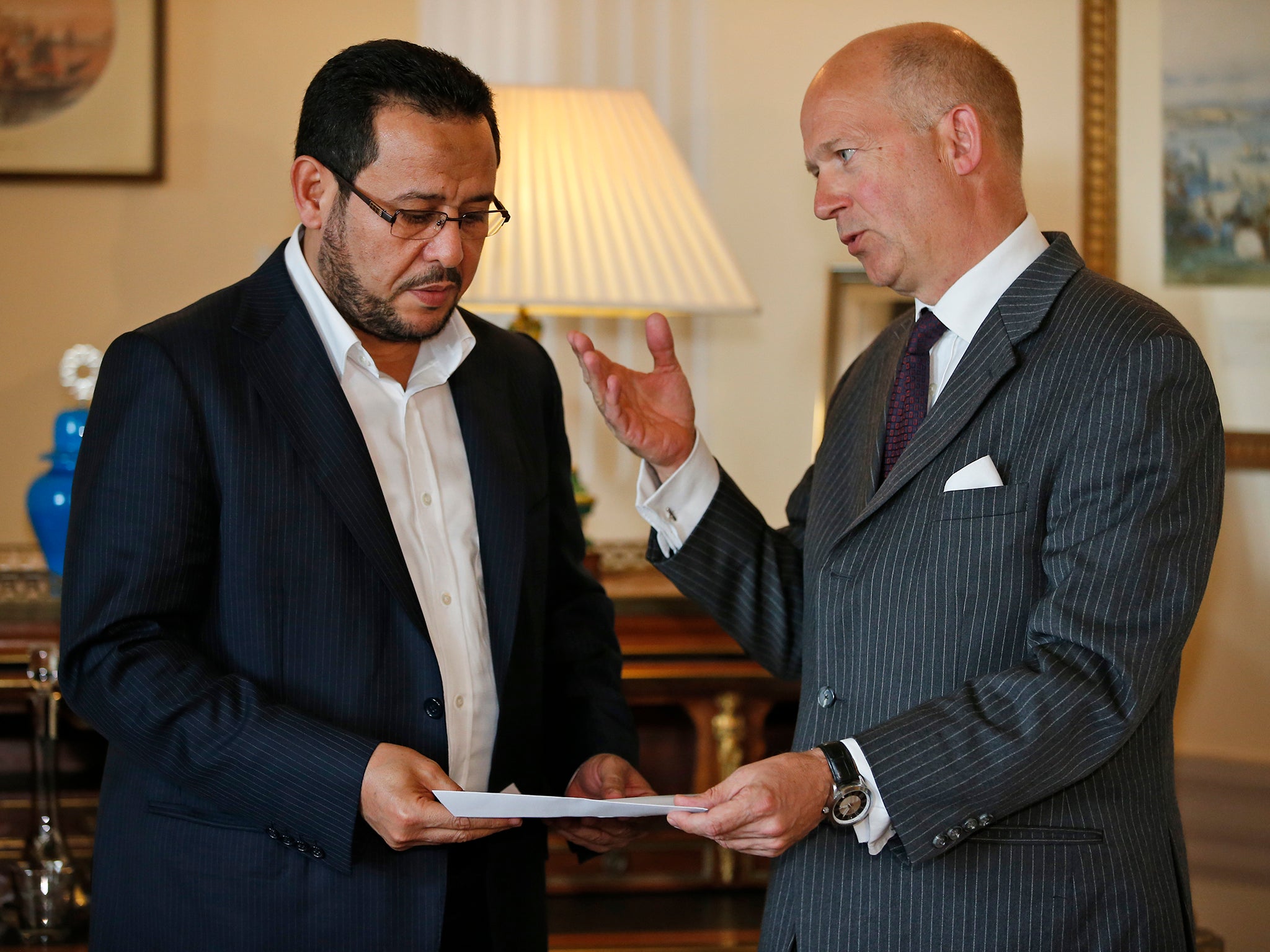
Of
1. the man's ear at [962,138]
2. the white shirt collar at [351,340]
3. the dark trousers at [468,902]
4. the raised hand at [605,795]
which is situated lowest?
the dark trousers at [468,902]

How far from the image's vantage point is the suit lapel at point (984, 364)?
1646 millimetres

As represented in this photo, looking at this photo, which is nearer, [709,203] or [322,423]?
[322,423]

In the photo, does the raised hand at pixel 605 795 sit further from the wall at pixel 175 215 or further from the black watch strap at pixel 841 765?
the wall at pixel 175 215

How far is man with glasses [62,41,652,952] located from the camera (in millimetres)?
1570

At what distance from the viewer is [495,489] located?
1883 mm

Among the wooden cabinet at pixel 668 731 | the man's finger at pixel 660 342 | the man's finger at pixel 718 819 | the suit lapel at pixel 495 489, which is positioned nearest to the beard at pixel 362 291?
the suit lapel at pixel 495 489

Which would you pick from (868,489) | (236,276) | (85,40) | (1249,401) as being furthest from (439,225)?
(1249,401)

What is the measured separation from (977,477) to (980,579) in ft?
0.44

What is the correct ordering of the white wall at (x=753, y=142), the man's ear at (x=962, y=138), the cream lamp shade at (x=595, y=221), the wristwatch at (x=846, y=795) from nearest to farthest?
1. the wristwatch at (x=846, y=795)
2. the man's ear at (x=962, y=138)
3. the cream lamp shade at (x=595, y=221)
4. the white wall at (x=753, y=142)

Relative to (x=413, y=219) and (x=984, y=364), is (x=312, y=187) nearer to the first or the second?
(x=413, y=219)

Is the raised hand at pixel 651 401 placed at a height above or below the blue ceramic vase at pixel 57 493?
above

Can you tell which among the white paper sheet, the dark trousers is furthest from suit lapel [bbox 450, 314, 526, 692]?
the white paper sheet

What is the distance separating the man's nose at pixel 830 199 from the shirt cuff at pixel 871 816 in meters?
0.79

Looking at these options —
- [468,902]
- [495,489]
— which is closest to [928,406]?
[495,489]
